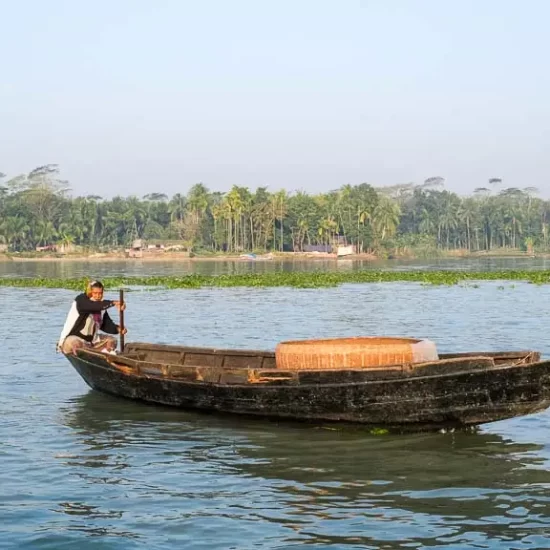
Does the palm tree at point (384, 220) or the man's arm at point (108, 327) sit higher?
the palm tree at point (384, 220)

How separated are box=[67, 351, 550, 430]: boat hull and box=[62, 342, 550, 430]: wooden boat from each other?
0.01 meters

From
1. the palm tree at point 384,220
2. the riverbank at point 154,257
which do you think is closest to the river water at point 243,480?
the riverbank at point 154,257

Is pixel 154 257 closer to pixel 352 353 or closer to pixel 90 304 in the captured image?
pixel 90 304

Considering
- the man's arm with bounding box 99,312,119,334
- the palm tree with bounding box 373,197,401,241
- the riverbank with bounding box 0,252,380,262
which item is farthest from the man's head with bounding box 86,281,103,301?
the palm tree with bounding box 373,197,401,241

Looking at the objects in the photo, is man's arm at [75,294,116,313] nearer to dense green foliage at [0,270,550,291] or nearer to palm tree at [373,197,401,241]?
dense green foliage at [0,270,550,291]

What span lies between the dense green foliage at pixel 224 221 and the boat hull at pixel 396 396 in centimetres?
9902

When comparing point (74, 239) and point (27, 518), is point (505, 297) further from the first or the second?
point (74, 239)

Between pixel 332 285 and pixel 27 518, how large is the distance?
40679 millimetres

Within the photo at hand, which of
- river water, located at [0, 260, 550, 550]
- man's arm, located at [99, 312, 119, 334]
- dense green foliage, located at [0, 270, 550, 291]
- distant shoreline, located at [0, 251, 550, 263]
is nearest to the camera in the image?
river water, located at [0, 260, 550, 550]

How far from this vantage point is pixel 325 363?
11.6 meters

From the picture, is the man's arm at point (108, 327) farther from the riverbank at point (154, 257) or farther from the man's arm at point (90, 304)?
the riverbank at point (154, 257)

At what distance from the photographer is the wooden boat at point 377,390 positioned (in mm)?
10484

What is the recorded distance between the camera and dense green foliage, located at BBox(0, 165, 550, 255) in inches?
4601

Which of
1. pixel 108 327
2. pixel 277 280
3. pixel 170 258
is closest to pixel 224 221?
pixel 170 258
